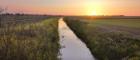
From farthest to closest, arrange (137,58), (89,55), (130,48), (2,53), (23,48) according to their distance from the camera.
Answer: (89,55) < (130,48) < (137,58) < (23,48) < (2,53)

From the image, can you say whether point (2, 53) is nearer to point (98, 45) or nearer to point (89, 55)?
point (89, 55)

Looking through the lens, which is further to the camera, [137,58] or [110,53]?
[110,53]

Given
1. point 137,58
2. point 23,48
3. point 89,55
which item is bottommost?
point 89,55

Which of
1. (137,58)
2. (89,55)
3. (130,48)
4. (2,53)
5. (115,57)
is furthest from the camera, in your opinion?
(89,55)

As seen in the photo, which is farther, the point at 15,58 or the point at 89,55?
the point at 89,55

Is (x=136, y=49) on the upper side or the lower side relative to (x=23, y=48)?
lower

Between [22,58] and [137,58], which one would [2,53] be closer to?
[22,58]

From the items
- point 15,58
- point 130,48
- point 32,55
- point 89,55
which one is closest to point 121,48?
point 130,48

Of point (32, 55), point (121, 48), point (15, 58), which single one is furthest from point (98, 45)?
point (15, 58)

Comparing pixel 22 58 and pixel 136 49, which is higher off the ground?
pixel 22 58
